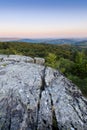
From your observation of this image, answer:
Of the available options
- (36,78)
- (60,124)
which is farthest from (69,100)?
(36,78)

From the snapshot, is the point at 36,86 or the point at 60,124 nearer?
the point at 60,124

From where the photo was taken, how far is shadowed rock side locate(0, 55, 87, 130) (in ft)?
24.6

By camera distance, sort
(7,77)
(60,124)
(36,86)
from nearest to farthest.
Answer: (60,124) → (36,86) → (7,77)

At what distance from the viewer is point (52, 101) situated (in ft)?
27.0

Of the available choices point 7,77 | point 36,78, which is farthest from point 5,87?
point 36,78

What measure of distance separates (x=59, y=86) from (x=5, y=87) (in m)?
2.21

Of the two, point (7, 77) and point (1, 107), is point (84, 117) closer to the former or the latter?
point (1, 107)

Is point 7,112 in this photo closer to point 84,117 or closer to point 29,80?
point 29,80

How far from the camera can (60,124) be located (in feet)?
24.7

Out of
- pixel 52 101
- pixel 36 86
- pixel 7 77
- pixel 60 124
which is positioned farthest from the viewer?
pixel 7 77

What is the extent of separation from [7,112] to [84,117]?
8.96ft

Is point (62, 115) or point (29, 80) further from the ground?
point (29, 80)

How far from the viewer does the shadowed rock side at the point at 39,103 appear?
7489 millimetres

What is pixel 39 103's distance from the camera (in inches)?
319
